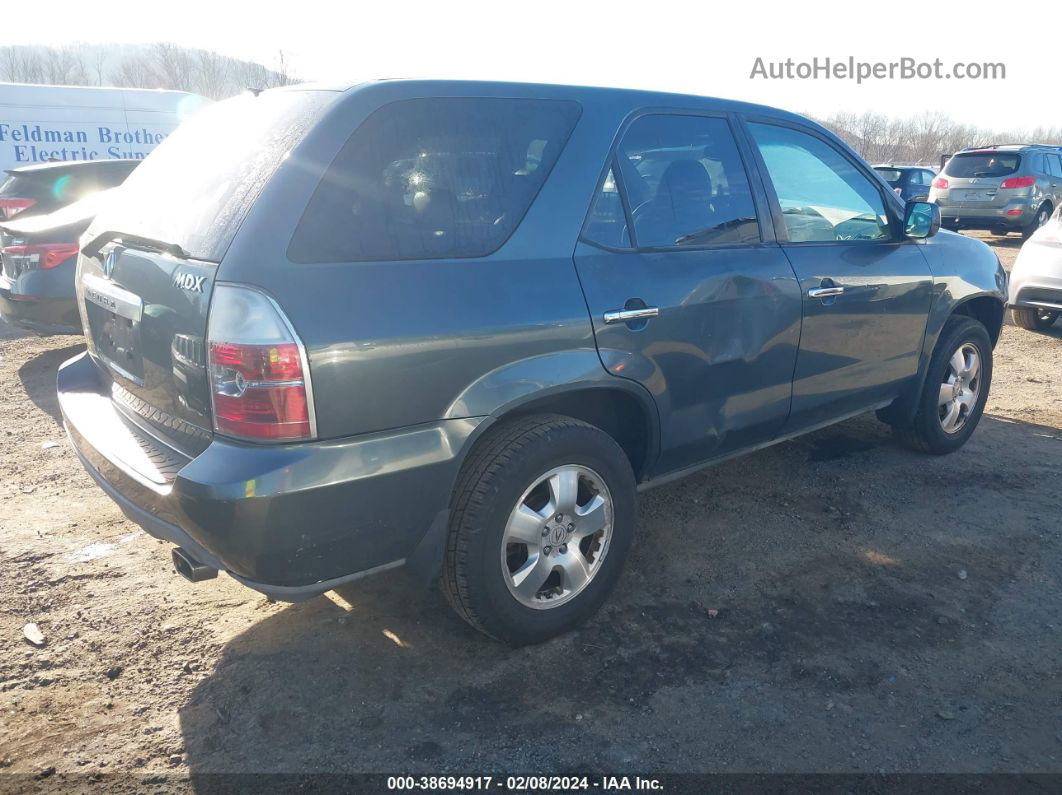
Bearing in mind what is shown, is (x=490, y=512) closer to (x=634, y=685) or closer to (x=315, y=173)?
(x=634, y=685)

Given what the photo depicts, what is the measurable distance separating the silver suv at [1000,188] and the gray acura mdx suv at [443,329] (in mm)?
13401

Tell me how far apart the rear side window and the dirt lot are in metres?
1.41

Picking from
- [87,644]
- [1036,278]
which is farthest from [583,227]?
[1036,278]

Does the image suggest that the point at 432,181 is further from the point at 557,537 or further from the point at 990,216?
the point at 990,216

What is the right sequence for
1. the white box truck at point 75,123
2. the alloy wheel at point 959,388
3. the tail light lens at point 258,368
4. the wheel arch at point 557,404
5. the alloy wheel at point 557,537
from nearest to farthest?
the tail light lens at point 258,368, the wheel arch at point 557,404, the alloy wheel at point 557,537, the alloy wheel at point 959,388, the white box truck at point 75,123

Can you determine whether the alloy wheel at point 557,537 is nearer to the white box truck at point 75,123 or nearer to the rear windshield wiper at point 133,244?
the rear windshield wiper at point 133,244

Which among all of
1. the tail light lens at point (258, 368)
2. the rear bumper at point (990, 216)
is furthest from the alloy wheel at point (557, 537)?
the rear bumper at point (990, 216)

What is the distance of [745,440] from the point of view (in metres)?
3.57

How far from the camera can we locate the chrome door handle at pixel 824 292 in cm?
355

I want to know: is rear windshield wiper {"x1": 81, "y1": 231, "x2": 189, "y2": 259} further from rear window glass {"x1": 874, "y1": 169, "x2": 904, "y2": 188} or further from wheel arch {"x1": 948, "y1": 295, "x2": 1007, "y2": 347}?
rear window glass {"x1": 874, "y1": 169, "x2": 904, "y2": 188}

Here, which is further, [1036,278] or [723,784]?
[1036,278]

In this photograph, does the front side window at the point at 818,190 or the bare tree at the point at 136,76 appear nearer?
the front side window at the point at 818,190

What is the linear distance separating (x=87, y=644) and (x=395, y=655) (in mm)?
1106

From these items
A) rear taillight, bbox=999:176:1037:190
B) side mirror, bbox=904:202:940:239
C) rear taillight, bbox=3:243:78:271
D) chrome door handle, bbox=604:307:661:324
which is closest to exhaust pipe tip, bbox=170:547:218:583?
chrome door handle, bbox=604:307:661:324
